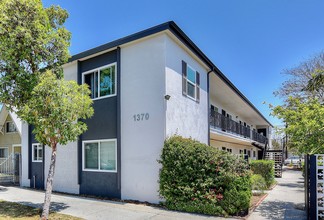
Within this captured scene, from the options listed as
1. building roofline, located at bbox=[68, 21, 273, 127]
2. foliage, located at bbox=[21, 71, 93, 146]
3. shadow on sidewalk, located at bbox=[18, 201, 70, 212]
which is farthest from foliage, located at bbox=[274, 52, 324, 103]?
shadow on sidewalk, located at bbox=[18, 201, 70, 212]

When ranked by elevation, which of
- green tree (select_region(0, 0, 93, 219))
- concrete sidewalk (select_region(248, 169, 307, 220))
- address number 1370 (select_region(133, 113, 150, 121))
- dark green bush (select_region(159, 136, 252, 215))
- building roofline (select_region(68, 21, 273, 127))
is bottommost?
concrete sidewalk (select_region(248, 169, 307, 220))

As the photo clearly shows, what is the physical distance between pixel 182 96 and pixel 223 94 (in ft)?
29.5

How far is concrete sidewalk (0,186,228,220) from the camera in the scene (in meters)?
8.24

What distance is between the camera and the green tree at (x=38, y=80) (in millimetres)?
7961

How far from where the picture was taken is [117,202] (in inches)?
407

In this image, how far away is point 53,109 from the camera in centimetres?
787

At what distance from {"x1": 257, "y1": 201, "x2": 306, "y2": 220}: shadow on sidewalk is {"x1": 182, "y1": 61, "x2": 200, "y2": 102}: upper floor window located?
576 cm

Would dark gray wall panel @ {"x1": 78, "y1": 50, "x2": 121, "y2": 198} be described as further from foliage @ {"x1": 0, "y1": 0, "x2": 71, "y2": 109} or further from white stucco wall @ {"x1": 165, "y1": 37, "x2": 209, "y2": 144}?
foliage @ {"x1": 0, "y1": 0, "x2": 71, "y2": 109}

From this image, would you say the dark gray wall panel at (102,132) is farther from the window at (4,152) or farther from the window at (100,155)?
the window at (4,152)

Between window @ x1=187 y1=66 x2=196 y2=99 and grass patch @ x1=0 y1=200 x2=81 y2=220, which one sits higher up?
window @ x1=187 y1=66 x2=196 y2=99

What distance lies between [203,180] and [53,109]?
5540 mm

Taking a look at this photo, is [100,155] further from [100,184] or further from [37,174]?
[37,174]

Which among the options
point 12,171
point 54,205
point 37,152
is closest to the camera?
point 54,205

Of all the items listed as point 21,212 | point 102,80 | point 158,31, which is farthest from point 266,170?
point 21,212
